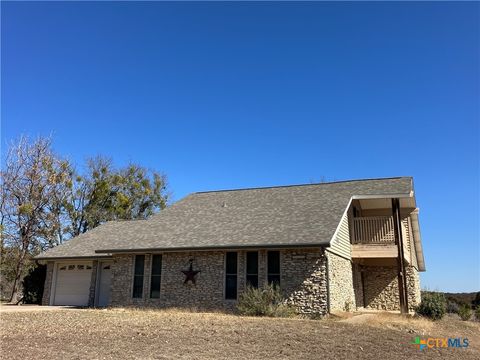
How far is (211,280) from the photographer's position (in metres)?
17.5

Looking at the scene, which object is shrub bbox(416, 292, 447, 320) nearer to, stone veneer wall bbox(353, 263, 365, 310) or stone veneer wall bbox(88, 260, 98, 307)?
stone veneer wall bbox(353, 263, 365, 310)

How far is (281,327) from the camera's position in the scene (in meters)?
11.8

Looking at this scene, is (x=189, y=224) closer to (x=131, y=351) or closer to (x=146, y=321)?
(x=146, y=321)

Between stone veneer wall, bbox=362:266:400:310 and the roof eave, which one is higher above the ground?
the roof eave

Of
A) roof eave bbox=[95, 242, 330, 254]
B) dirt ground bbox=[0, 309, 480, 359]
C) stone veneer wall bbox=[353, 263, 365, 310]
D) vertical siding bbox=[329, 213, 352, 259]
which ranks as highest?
vertical siding bbox=[329, 213, 352, 259]

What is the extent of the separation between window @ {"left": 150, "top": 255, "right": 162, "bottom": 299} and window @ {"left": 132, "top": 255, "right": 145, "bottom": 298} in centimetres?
59

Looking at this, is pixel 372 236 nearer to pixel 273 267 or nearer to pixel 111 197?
pixel 273 267

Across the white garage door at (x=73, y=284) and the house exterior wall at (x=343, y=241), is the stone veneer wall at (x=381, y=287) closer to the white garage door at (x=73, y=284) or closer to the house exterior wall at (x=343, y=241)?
the house exterior wall at (x=343, y=241)

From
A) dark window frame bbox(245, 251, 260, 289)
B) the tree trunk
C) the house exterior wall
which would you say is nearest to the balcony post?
the house exterior wall

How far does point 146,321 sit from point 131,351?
13.8 feet

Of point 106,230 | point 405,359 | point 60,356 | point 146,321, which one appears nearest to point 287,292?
point 146,321

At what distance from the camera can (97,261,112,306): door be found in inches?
842

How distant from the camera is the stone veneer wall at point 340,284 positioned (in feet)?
53.0

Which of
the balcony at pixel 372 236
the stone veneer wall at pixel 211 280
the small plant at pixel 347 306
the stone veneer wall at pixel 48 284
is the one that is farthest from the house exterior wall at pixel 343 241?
the stone veneer wall at pixel 48 284
